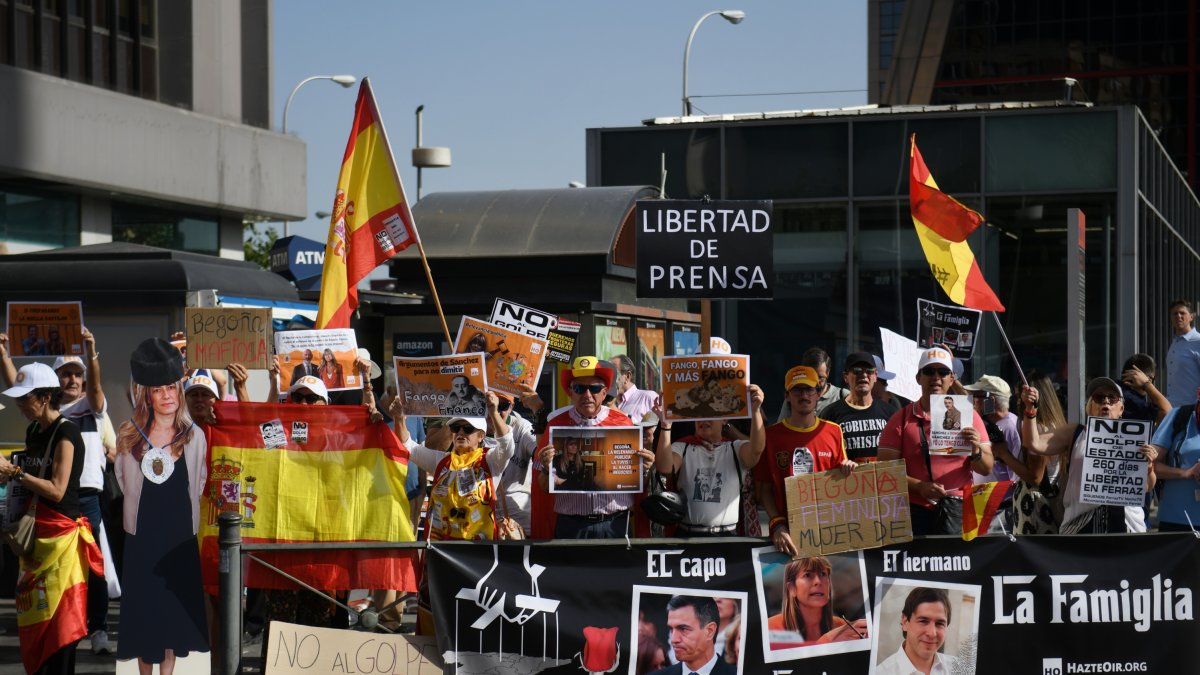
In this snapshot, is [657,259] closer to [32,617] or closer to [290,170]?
[32,617]

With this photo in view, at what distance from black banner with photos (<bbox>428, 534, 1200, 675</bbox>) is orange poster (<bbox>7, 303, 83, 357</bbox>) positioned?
394 centimetres

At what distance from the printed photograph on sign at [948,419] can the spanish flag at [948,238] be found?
269 centimetres

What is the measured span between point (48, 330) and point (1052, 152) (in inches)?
585

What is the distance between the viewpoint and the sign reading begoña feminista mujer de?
8.95 m

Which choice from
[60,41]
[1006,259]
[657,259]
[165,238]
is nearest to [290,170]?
[165,238]

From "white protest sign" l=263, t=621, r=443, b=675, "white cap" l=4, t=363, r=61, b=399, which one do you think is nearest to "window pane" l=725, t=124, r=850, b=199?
"white cap" l=4, t=363, r=61, b=399

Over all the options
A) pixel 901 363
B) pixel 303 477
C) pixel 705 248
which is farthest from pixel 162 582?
pixel 901 363

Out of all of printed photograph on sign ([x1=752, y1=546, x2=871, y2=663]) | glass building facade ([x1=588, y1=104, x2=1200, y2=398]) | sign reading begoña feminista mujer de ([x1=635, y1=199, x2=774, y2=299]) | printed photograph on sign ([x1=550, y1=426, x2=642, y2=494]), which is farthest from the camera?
glass building facade ([x1=588, y1=104, x2=1200, y2=398])

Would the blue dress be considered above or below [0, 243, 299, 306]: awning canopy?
below

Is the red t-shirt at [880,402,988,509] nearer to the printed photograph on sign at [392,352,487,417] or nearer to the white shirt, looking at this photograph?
the white shirt

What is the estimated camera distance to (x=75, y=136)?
28.2m

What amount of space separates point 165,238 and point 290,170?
4.58 m

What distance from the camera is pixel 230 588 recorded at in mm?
6836

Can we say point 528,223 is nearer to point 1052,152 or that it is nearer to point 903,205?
point 903,205
